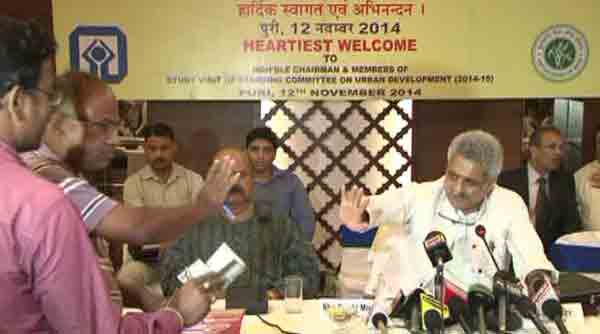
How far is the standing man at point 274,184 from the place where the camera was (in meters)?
3.21

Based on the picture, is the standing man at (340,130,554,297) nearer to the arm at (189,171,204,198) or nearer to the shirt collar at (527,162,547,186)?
the shirt collar at (527,162,547,186)

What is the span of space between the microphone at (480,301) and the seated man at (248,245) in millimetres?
904

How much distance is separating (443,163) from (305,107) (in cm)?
93

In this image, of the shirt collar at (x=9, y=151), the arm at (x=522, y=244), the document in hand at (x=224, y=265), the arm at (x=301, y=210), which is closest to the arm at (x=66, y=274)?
the shirt collar at (x=9, y=151)

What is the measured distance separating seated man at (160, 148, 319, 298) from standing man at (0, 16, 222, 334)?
1469 mm

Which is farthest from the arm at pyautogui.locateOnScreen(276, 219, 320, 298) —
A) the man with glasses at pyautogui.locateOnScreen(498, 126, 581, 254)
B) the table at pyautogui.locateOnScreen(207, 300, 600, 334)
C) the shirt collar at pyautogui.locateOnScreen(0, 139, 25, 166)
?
the shirt collar at pyautogui.locateOnScreen(0, 139, 25, 166)

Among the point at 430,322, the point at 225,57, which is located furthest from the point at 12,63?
the point at 225,57

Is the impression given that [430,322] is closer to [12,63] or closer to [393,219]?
[393,219]

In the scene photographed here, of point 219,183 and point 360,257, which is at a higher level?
point 219,183

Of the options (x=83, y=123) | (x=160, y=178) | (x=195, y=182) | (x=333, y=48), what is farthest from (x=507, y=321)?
(x=160, y=178)

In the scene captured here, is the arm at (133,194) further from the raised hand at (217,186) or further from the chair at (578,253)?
the chair at (578,253)

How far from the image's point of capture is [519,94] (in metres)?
3.30

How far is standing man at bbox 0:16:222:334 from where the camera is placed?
0.83 metres

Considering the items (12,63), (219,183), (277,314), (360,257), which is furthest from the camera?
(360,257)
